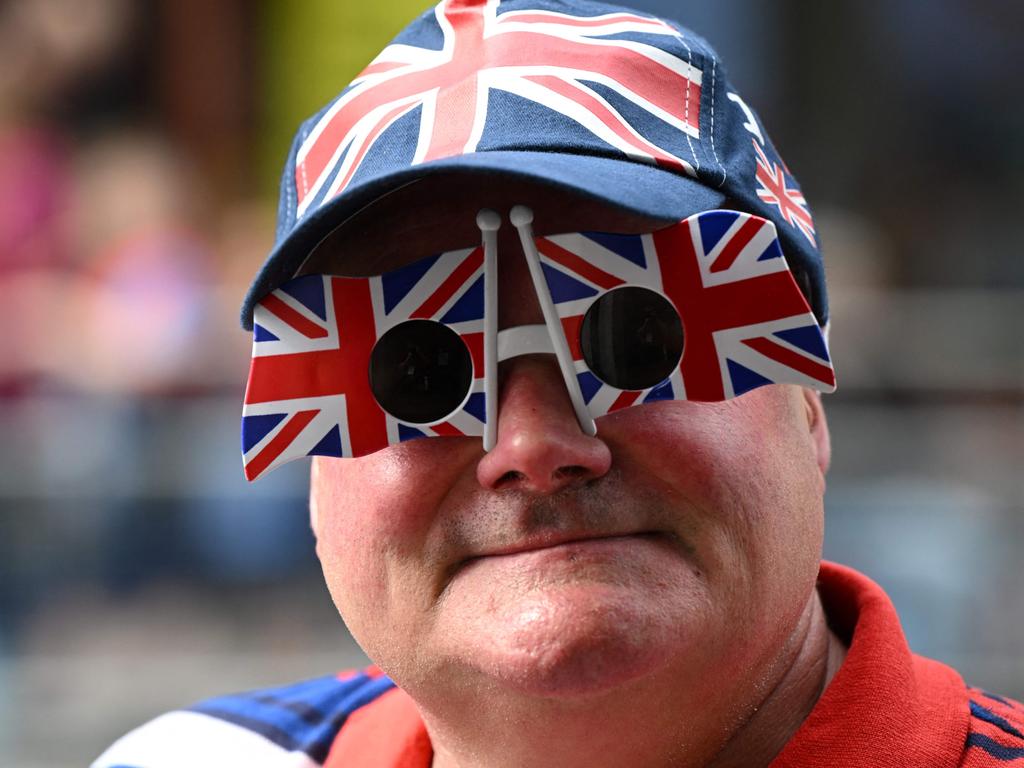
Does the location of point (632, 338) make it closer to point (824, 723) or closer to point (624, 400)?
point (624, 400)

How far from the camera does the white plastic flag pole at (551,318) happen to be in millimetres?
1417

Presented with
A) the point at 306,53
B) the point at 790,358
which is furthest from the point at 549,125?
the point at 306,53

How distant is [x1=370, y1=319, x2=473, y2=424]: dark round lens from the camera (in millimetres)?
1480

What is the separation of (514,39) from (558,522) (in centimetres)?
58

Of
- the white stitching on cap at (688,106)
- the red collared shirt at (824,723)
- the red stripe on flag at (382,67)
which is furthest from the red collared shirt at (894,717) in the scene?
the red stripe on flag at (382,67)

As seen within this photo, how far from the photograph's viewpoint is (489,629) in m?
1.43

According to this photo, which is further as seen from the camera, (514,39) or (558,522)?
(514,39)

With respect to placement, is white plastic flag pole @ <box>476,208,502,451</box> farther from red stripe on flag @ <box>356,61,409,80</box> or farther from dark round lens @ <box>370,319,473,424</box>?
red stripe on flag @ <box>356,61,409,80</box>

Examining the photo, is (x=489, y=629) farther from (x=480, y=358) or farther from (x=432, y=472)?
(x=480, y=358)

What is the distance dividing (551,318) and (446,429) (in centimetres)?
17

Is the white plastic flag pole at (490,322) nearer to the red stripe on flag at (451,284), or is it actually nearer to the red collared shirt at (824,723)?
the red stripe on flag at (451,284)

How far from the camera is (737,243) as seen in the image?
4.64ft

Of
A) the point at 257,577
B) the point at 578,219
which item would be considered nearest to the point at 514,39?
the point at 578,219

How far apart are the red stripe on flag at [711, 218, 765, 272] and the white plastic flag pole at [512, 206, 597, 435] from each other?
0.57ft
